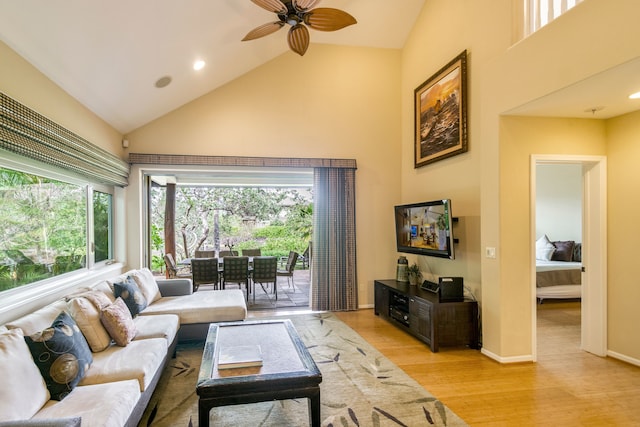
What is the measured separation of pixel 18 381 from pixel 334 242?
4242 mm

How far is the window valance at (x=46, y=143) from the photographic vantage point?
7.57ft

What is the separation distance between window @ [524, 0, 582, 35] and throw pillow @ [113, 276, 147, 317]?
4716 millimetres

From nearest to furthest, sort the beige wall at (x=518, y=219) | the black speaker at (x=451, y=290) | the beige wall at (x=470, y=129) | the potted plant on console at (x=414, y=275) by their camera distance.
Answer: the beige wall at (x=470, y=129), the beige wall at (x=518, y=219), the black speaker at (x=451, y=290), the potted plant on console at (x=414, y=275)

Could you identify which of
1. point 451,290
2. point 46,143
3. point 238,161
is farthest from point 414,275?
point 46,143

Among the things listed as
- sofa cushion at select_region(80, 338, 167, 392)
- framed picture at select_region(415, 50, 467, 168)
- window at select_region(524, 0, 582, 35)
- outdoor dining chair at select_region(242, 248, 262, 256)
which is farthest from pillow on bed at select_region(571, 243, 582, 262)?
sofa cushion at select_region(80, 338, 167, 392)

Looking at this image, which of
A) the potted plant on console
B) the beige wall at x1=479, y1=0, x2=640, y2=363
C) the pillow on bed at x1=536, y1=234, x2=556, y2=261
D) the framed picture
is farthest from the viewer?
the pillow on bed at x1=536, y1=234, x2=556, y2=261

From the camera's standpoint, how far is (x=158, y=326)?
321 centimetres

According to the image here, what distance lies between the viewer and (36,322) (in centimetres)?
221

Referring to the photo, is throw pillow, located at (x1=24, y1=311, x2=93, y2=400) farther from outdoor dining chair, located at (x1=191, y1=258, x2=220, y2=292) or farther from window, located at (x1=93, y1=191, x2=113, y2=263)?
outdoor dining chair, located at (x1=191, y1=258, x2=220, y2=292)

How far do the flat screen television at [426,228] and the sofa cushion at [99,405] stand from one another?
10.9 ft

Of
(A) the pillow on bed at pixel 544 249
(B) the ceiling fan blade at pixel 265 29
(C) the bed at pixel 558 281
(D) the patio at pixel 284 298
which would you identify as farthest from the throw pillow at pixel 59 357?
(A) the pillow on bed at pixel 544 249

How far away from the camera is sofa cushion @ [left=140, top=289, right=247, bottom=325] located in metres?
3.76

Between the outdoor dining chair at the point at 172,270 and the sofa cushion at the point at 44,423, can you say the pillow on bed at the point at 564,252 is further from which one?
the sofa cushion at the point at 44,423

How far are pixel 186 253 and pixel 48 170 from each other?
5.37 m
